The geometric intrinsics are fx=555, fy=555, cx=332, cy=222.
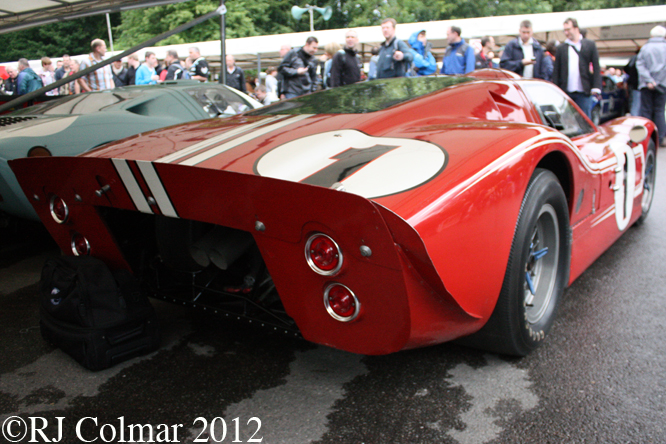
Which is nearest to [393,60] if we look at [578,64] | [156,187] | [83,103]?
[578,64]

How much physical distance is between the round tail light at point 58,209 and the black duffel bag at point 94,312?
→ 17 cm

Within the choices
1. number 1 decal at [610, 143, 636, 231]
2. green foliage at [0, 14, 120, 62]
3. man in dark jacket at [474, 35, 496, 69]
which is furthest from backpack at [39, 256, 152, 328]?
man in dark jacket at [474, 35, 496, 69]

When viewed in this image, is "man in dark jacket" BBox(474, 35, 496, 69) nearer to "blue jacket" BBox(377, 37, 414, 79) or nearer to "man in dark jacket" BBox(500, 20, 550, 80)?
"man in dark jacket" BBox(500, 20, 550, 80)

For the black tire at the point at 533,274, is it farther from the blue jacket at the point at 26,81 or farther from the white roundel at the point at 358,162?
the blue jacket at the point at 26,81

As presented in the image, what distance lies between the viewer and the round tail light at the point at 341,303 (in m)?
1.67

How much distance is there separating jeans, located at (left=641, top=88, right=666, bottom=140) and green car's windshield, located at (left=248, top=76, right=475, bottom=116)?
704 centimetres

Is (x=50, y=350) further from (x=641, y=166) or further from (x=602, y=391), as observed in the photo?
(x=641, y=166)

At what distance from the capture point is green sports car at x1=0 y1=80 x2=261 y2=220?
134 inches

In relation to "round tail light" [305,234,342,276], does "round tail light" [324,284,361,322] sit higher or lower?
lower

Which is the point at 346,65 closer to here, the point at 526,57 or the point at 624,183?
the point at 526,57

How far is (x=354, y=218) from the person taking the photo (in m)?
1.49

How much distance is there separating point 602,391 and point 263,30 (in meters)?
33.5

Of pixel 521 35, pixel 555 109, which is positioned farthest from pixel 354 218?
pixel 521 35

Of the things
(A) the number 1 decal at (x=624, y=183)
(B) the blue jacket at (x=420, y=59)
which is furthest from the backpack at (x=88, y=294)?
(B) the blue jacket at (x=420, y=59)
